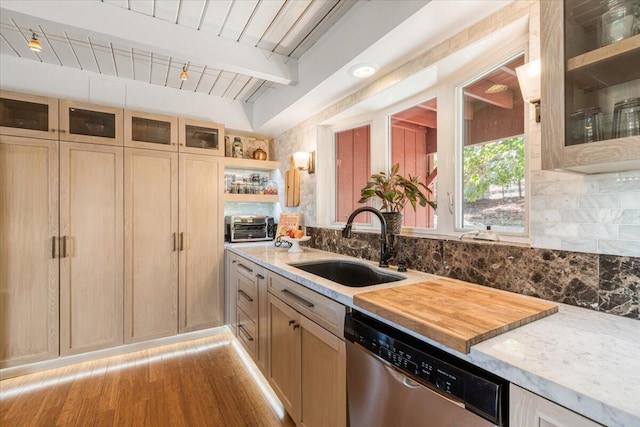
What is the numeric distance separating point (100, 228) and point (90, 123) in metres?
0.91

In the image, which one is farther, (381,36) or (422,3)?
(381,36)

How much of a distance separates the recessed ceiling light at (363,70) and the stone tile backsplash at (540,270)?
110cm

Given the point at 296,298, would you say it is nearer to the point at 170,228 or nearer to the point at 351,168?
the point at 351,168

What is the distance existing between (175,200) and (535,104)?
2.83 meters

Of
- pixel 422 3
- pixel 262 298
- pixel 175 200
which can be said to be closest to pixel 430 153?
pixel 422 3

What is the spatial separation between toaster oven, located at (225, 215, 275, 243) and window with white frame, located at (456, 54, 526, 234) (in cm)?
217

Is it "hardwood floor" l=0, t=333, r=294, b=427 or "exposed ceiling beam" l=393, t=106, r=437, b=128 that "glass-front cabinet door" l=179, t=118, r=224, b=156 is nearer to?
"exposed ceiling beam" l=393, t=106, r=437, b=128

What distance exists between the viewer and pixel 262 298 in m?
2.06

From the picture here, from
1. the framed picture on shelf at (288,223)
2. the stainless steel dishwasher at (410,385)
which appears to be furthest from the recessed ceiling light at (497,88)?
the framed picture on shelf at (288,223)

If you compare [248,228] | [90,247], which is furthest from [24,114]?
[248,228]

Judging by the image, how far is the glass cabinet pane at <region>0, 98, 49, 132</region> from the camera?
7.28 feet

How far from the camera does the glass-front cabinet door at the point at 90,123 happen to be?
2391 millimetres

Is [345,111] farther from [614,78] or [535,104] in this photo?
[614,78]

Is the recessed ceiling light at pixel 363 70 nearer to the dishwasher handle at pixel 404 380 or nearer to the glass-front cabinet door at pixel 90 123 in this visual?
the dishwasher handle at pixel 404 380
